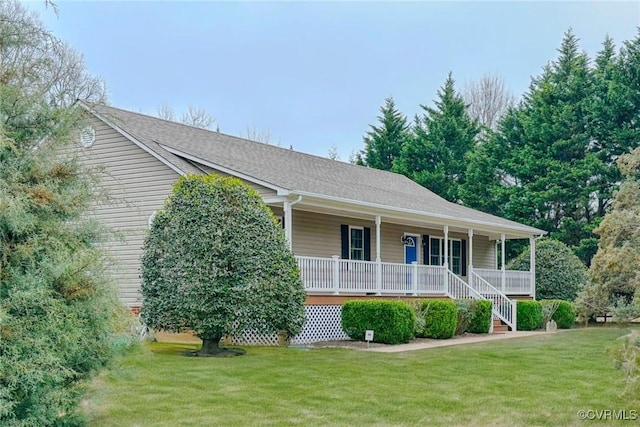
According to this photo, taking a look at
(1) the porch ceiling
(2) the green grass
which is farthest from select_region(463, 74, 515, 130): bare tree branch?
(2) the green grass

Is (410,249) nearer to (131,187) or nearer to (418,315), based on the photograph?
(418,315)

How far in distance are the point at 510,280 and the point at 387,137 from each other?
729 inches

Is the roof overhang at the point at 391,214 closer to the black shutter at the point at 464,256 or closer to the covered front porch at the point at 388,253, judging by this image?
the covered front porch at the point at 388,253

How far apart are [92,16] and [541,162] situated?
81.5ft

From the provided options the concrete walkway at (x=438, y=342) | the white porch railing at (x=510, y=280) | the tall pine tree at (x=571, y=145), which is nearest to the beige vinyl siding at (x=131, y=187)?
the concrete walkway at (x=438, y=342)

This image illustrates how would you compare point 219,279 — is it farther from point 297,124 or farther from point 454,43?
point 297,124

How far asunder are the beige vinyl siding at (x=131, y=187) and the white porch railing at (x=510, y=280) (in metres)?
11.0

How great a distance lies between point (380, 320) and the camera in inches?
603

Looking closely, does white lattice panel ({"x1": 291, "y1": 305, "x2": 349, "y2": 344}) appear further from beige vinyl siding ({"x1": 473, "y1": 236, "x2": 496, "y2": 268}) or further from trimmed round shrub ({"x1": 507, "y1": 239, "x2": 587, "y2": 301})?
trimmed round shrub ({"x1": 507, "y1": 239, "x2": 587, "y2": 301})

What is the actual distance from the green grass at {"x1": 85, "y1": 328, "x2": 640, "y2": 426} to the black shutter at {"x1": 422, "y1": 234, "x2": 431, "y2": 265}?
10779mm

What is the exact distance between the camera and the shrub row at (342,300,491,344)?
15.2 metres

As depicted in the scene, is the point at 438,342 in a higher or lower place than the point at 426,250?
lower

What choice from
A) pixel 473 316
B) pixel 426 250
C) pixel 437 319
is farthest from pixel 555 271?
pixel 437 319

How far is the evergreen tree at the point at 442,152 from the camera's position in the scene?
125ft
